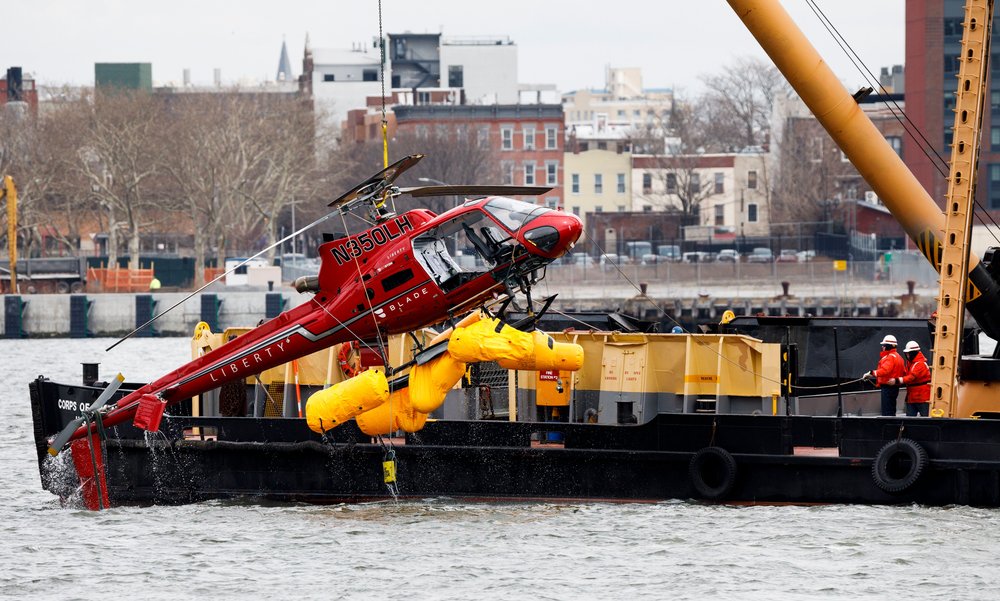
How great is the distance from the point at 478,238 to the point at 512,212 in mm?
666

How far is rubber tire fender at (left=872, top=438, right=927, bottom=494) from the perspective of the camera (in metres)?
22.0

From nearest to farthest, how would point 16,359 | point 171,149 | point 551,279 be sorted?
point 16,359 < point 551,279 < point 171,149

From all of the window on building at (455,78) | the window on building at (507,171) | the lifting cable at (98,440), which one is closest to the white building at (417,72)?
the window on building at (455,78)

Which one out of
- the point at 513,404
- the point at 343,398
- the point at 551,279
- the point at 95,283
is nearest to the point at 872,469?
the point at 513,404

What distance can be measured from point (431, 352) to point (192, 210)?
6934 cm

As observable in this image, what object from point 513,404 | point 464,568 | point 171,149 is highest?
point 171,149

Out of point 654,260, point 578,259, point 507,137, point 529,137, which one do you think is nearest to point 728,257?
point 654,260

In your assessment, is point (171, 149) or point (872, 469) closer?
point (872, 469)

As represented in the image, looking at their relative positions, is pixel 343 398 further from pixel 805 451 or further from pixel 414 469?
pixel 805 451

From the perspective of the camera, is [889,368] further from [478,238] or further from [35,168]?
[35,168]

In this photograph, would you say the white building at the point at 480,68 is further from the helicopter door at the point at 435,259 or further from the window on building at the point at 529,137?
the helicopter door at the point at 435,259

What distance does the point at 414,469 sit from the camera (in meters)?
24.3

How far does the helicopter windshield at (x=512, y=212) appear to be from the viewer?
2280 centimetres

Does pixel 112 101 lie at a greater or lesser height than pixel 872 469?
greater
